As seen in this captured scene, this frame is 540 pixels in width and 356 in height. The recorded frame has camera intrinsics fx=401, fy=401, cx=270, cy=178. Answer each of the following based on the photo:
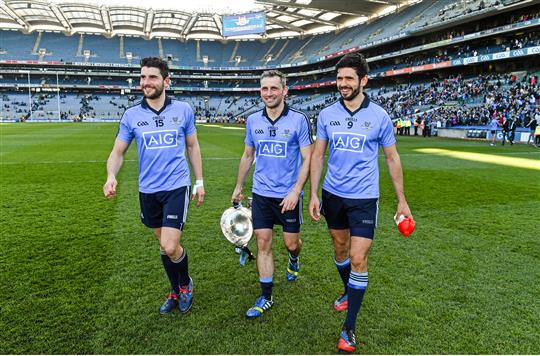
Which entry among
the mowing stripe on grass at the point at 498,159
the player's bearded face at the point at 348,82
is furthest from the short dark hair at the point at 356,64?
the mowing stripe on grass at the point at 498,159

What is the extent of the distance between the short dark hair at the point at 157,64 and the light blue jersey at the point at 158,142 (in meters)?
0.27

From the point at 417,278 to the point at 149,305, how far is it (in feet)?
9.89

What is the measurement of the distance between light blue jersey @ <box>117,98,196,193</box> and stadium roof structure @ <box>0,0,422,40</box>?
53.6m

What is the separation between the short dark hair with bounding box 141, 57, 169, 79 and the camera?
12.3 feet

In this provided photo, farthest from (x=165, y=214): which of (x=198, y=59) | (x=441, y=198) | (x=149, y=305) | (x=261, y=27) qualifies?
(x=198, y=59)

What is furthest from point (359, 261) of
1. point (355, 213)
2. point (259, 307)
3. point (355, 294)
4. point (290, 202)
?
point (259, 307)

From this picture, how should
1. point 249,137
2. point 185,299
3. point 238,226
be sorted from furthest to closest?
1. point 238,226
2. point 249,137
3. point 185,299

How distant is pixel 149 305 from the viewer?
404 centimetres

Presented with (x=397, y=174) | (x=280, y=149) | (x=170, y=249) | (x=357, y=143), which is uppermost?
(x=357, y=143)

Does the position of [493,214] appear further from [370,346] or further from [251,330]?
[251,330]

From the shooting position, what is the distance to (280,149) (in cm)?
405

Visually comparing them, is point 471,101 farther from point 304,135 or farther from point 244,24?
point 244,24

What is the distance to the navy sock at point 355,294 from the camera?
340 cm

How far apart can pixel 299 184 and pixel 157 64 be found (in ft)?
5.77
